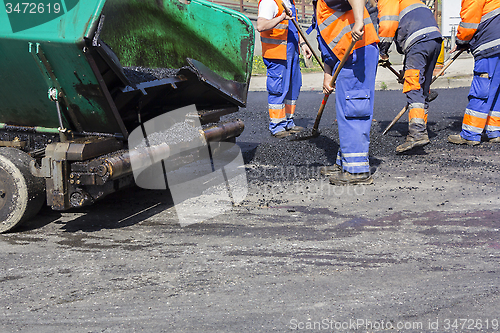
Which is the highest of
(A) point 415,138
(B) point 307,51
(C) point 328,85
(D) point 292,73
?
(C) point 328,85

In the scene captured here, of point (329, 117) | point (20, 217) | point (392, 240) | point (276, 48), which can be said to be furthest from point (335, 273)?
point (329, 117)

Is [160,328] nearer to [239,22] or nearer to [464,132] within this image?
[239,22]

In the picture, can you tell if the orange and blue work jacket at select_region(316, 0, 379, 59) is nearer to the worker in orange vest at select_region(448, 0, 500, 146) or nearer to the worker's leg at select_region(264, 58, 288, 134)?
the worker's leg at select_region(264, 58, 288, 134)

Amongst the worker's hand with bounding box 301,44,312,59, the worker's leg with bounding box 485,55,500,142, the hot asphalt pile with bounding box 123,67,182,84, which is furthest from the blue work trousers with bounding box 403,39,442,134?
the hot asphalt pile with bounding box 123,67,182,84

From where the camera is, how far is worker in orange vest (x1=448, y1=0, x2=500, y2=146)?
4.85 m

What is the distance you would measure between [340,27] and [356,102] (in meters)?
0.60

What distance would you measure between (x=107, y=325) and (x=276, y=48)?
4.04 metres

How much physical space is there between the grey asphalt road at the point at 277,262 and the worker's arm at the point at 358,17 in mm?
1231

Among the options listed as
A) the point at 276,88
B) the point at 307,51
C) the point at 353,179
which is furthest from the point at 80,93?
the point at 307,51

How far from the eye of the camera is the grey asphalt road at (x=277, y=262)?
6.32 feet

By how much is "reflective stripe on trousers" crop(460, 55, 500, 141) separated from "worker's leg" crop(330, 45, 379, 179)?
1957 millimetres

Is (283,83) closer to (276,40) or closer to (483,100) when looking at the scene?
(276,40)

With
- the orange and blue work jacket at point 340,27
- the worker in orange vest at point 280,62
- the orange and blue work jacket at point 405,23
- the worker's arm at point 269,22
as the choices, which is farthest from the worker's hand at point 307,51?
the orange and blue work jacket at point 340,27

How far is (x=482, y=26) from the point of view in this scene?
4.92 metres
